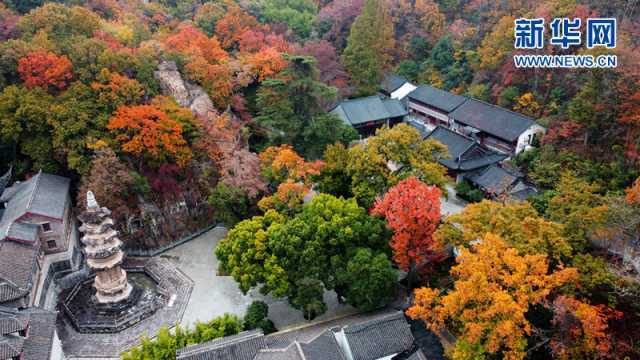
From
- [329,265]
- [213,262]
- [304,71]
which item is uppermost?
[304,71]

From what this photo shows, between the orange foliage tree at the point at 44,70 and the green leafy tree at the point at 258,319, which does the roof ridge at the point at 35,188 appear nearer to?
the orange foliage tree at the point at 44,70

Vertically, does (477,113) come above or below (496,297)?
below

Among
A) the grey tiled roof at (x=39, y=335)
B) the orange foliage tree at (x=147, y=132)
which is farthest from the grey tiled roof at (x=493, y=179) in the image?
the grey tiled roof at (x=39, y=335)

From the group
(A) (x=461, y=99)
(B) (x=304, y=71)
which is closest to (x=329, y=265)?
(B) (x=304, y=71)

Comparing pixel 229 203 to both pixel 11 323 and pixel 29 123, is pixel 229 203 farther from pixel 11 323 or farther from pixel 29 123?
pixel 29 123

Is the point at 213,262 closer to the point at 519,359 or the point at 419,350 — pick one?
the point at 419,350

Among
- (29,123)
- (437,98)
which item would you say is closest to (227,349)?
(29,123)

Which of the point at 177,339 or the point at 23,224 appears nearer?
the point at 177,339
